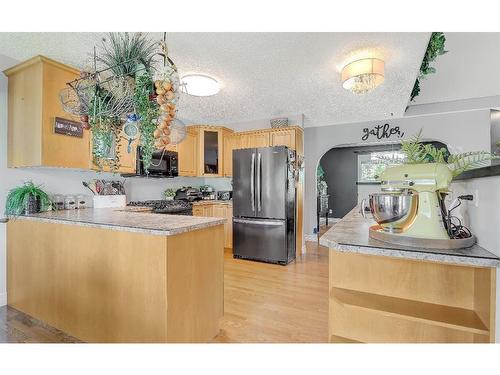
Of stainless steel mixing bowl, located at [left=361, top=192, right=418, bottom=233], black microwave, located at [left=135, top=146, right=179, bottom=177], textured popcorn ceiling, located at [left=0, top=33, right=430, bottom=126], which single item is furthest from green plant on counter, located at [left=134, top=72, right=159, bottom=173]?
A: black microwave, located at [left=135, top=146, right=179, bottom=177]

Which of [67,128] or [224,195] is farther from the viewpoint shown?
[224,195]

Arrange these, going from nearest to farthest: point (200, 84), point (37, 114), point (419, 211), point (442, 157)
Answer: point (419, 211)
point (442, 157)
point (37, 114)
point (200, 84)

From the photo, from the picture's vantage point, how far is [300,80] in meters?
2.93

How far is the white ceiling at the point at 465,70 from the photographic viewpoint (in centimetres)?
237

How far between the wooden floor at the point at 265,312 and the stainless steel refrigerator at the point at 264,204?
1.38 feet

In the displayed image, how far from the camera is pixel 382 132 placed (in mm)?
4625

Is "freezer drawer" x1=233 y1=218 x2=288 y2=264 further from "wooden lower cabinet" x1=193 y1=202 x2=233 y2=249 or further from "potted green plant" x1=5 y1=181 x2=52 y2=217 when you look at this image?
"potted green plant" x1=5 y1=181 x2=52 y2=217

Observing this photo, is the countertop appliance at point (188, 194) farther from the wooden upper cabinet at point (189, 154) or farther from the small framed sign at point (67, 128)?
the small framed sign at point (67, 128)

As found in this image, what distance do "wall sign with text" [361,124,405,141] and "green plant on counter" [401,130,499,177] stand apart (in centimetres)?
372

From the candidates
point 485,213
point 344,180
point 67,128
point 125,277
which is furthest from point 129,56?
point 344,180

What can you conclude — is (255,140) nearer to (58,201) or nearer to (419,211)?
(58,201)

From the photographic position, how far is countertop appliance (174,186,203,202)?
4.47m

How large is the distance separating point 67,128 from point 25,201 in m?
0.78
